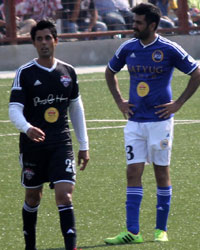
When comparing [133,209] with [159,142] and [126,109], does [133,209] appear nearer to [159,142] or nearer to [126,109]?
[159,142]

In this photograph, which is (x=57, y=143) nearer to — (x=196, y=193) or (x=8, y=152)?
(x=196, y=193)

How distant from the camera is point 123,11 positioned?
23.2m

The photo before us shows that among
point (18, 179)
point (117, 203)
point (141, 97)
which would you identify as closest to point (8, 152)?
point (18, 179)

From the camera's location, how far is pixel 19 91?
6.38 meters

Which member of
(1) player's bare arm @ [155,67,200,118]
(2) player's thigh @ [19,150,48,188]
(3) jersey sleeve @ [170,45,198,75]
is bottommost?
(2) player's thigh @ [19,150,48,188]

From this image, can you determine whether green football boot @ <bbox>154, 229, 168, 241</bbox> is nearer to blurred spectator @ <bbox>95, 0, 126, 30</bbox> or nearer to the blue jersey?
the blue jersey

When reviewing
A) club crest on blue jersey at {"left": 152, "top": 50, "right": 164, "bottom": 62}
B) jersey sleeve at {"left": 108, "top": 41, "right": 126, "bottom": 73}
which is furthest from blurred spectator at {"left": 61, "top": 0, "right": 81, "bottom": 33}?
club crest on blue jersey at {"left": 152, "top": 50, "right": 164, "bottom": 62}

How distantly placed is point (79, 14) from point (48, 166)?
650 inches

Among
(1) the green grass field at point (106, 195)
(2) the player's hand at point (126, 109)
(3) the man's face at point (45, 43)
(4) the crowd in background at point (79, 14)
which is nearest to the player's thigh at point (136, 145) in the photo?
(2) the player's hand at point (126, 109)

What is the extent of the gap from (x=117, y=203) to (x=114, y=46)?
1412cm

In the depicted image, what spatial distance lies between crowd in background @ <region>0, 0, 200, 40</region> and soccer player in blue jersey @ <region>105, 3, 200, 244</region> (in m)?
14.6

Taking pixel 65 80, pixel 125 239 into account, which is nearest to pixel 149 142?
pixel 125 239

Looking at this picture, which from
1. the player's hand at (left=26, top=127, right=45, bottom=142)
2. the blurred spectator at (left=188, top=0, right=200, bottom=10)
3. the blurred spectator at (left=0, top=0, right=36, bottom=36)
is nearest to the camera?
the player's hand at (left=26, top=127, right=45, bottom=142)

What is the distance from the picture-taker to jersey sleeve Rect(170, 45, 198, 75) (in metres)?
7.23
